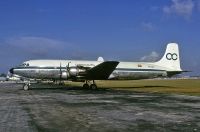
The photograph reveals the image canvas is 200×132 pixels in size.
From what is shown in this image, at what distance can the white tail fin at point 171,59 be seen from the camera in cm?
4744

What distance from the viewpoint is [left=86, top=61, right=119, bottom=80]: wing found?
3784cm

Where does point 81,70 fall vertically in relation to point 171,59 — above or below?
below

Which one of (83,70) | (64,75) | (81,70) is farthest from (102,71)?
(64,75)

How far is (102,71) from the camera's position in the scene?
39.4 metres

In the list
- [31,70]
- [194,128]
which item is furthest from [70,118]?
[31,70]

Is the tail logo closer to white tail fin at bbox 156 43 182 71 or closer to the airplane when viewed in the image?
white tail fin at bbox 156 43 182 71

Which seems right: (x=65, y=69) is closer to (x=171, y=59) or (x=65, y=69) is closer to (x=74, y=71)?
(x=74, y=71)

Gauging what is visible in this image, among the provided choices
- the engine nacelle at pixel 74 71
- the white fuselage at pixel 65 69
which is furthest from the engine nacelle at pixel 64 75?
the white fuselage at pixel 65 69

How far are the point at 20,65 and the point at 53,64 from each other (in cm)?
372

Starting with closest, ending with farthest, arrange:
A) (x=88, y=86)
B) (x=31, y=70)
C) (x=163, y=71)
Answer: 1. (x=31, y=70)
2. (x=88, y=86)
3. (x=163, y=71)

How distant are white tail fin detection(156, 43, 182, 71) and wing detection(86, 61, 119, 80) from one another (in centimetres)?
963

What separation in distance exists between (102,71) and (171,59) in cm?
1285

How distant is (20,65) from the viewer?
39.2 m

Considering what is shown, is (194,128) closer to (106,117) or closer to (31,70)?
(106,117)
